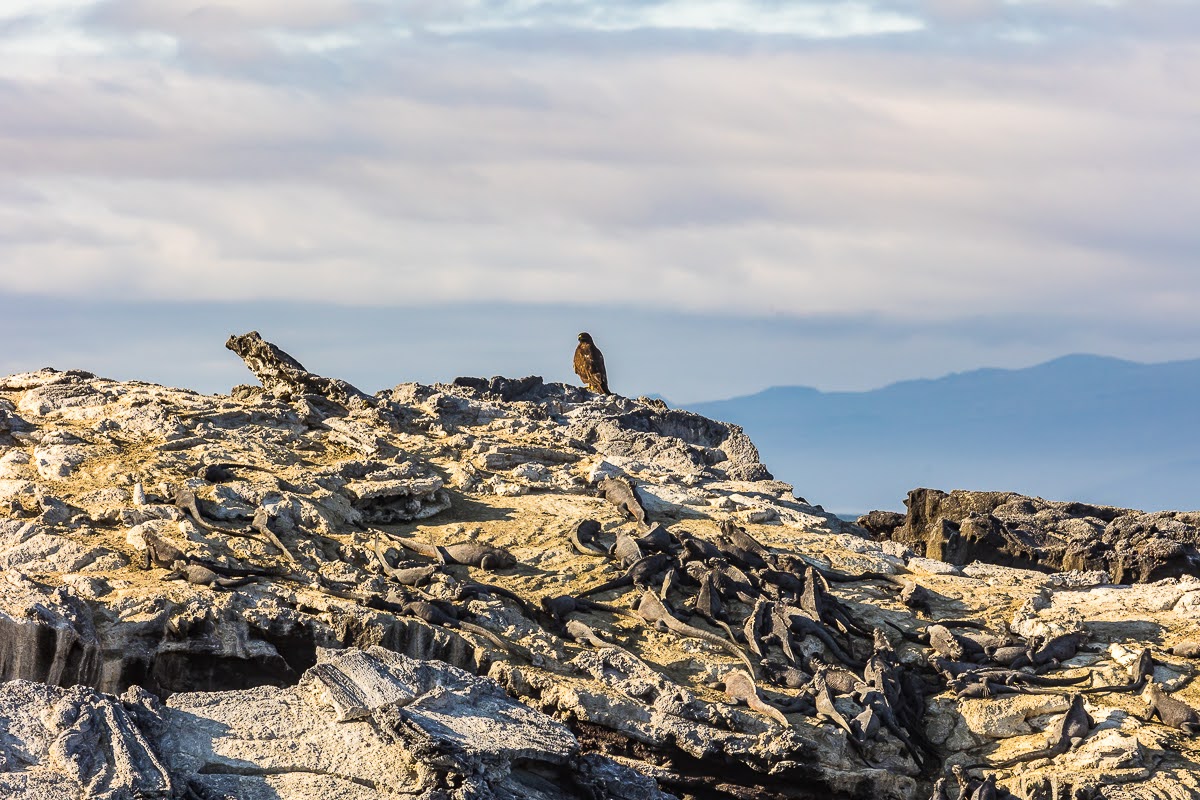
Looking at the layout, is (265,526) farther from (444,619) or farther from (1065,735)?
(1065,735)

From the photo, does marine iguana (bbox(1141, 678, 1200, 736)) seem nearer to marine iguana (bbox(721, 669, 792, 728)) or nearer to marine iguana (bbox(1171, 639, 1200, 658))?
marine iguana (bbox(1171, 639, 1200, 658))

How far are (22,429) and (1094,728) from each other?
11.7 metres

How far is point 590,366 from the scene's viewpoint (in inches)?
1014

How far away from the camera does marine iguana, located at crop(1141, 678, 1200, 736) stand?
46.6 ft

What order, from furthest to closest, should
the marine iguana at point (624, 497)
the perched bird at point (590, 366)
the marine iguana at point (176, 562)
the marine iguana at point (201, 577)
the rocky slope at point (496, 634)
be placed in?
the perched bird at point (590, 366) < the marine iguana at point (624, 497) < the marine iguana at point (176, 562) < the marine iguana at point (201, 577) < the rocky slope at point (496, 634)

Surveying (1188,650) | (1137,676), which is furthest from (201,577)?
(1188,650)

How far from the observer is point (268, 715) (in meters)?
11.9

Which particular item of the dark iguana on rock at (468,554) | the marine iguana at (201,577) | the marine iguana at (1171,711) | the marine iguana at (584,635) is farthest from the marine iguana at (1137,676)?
the marine iguana at (201,577)

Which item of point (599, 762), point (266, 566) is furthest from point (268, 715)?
point (266, 566)

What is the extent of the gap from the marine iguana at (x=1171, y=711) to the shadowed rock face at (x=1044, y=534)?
6.49 m

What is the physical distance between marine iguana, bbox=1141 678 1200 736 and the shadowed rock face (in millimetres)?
6487

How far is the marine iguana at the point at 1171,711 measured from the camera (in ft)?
46.6

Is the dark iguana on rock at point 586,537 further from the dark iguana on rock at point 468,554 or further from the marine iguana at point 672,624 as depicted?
the marine iguana at point 672,624

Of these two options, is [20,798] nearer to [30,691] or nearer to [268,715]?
[30,691]
